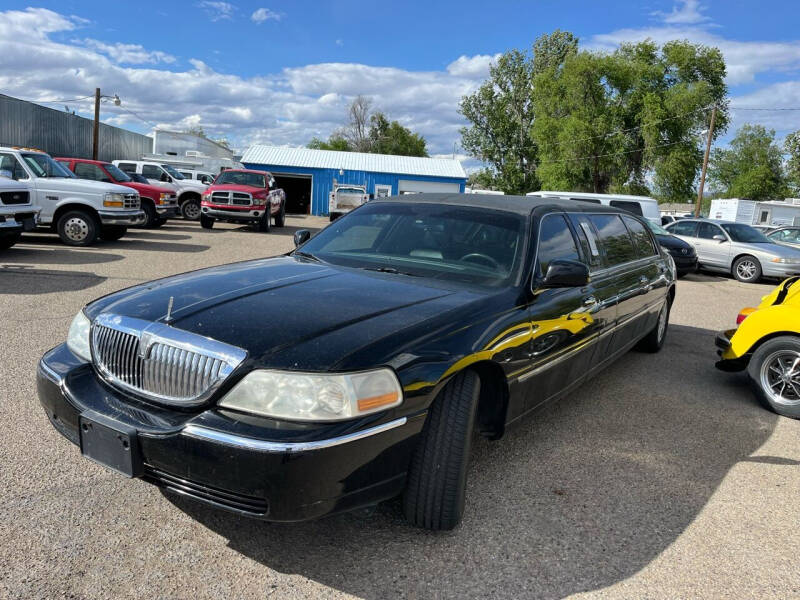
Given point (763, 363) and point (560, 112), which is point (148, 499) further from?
point (560, 112)

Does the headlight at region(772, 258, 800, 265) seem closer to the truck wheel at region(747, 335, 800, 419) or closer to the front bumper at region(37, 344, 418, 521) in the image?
the truck wheel at region(747, 335, 800, 419)

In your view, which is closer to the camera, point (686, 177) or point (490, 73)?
point (686, 177)

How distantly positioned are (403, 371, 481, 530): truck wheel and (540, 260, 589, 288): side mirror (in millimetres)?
975

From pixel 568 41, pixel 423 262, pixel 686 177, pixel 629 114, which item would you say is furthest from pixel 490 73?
pixel 423 262

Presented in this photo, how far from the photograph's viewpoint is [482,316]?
9.55 feet

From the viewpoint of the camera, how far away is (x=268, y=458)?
7.01 ft

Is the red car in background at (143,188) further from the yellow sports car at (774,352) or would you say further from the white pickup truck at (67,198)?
the yellow sports car at (774,352)

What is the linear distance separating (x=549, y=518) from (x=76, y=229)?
40.7ft

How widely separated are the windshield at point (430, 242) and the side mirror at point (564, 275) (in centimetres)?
20

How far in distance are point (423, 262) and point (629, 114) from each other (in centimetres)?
4077

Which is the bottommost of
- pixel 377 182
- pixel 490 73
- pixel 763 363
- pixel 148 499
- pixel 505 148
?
pixel 148 499

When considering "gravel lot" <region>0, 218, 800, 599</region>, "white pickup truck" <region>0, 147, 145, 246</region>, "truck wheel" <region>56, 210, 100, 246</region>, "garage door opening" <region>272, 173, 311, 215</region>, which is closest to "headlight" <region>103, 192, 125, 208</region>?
"white pickup truck" <region>0, 147, 145, 246</region>

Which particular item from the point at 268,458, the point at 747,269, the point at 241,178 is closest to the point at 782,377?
the point at 268,458

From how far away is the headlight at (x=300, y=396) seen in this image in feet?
7.31
